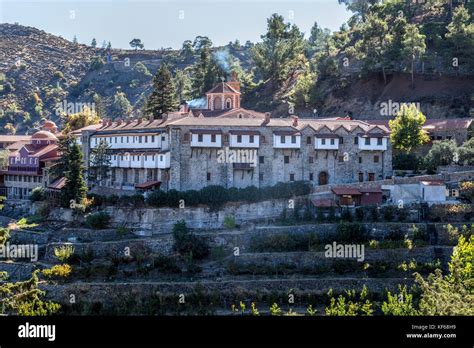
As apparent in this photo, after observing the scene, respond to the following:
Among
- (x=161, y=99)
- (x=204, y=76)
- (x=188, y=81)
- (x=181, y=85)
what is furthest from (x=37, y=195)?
(x=188, y=81)

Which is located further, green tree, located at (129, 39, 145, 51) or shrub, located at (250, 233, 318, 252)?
green tree, located at (129, 39, 145, 51)

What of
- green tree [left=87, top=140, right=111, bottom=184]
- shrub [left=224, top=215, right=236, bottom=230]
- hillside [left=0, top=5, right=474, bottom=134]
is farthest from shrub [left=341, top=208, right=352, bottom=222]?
hillside [left=0, top=5, right=474, bottom=134]

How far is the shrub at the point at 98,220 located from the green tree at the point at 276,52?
36.9 metres

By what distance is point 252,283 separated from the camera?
1303 inches

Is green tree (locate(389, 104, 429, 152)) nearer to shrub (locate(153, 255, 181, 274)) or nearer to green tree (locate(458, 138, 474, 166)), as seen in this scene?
green tree (locate(458, 138, 474, 166))

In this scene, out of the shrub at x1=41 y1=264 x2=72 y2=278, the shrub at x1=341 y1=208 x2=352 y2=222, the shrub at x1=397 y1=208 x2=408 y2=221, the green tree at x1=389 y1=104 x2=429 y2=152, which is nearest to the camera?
the shrub at x1=41 y1=264 x2=72 y2=278

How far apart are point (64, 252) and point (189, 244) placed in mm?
6910

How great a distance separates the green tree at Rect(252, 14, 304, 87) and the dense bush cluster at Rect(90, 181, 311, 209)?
3394 centimetres

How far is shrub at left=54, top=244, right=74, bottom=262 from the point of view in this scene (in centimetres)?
3684

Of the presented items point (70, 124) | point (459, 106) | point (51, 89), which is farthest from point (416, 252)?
point (51, 89)

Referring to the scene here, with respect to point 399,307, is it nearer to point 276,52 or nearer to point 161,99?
point 161,99

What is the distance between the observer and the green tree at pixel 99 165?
45719mm

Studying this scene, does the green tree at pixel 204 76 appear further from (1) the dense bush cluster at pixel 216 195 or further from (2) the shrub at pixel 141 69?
(2) the shrub at pixel 141 69

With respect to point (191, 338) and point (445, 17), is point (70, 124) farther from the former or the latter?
point (191, 338)
